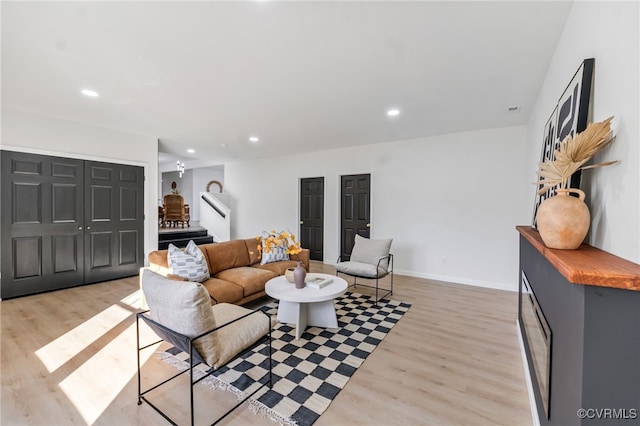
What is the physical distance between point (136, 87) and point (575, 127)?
3.74m

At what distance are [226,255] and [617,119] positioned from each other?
376cm

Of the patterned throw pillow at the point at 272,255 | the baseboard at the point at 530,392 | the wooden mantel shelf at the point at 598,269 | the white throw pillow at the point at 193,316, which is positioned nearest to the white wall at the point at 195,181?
the patterned throw pillow at the point at 272,255

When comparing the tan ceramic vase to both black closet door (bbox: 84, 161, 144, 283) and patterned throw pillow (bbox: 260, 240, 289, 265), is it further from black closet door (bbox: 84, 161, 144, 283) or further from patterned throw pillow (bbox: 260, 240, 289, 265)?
black closet door (bbox: 84, 161, 144, 283)

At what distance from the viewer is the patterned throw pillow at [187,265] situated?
116 inches

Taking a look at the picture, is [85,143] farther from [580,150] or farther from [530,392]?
[530,392]

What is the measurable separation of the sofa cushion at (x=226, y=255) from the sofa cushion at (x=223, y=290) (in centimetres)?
37

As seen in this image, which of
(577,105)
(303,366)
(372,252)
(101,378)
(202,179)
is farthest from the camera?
(202,179)

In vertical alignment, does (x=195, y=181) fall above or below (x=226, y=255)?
above

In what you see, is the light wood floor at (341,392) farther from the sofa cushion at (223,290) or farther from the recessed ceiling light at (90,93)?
the recessed ceiling light at (90,93)

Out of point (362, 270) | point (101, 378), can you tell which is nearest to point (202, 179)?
point (362, 270)

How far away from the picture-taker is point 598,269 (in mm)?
774

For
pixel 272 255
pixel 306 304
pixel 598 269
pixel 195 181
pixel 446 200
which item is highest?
pixel 195 181

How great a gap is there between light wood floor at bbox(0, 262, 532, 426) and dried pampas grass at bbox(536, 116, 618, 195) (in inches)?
60.7

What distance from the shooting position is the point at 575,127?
1363 mm
